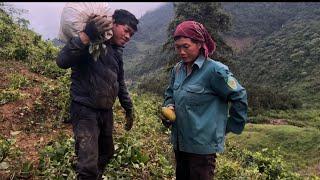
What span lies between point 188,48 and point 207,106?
528mm

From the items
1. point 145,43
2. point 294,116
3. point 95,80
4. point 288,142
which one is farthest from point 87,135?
point 145,43

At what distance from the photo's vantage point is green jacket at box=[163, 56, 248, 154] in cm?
390

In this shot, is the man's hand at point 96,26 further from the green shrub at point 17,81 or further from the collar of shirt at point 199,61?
the green shrub at point 17,81

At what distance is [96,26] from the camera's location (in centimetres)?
373

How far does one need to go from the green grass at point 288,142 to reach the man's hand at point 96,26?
50.5 feet

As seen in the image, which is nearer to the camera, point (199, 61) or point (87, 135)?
point (199, 61)

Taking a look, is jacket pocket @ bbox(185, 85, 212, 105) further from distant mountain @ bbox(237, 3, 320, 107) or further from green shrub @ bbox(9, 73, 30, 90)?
distant mountain @ bbox(237, 3, 320, 107)

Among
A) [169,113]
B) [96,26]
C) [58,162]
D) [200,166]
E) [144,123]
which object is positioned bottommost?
[58,162]

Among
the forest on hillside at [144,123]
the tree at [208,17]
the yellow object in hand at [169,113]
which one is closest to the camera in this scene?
the yellow object in hand at [169,113]

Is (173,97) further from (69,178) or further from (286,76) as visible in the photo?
(286,76)

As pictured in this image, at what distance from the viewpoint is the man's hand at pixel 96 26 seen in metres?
3.73

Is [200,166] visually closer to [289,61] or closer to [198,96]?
[198,96]

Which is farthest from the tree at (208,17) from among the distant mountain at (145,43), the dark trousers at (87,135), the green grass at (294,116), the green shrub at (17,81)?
the distant mountain at (145,43)

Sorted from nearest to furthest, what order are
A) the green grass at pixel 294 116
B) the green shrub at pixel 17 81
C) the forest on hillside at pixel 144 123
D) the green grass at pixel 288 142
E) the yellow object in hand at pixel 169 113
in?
the yellow object in hand at pixel 169 113 → the forest on hillside at pixel 144 123 → the green shrub at pixel 17 81 → the green grass at pixel 288 142 → the green grass at pixel 294 116
